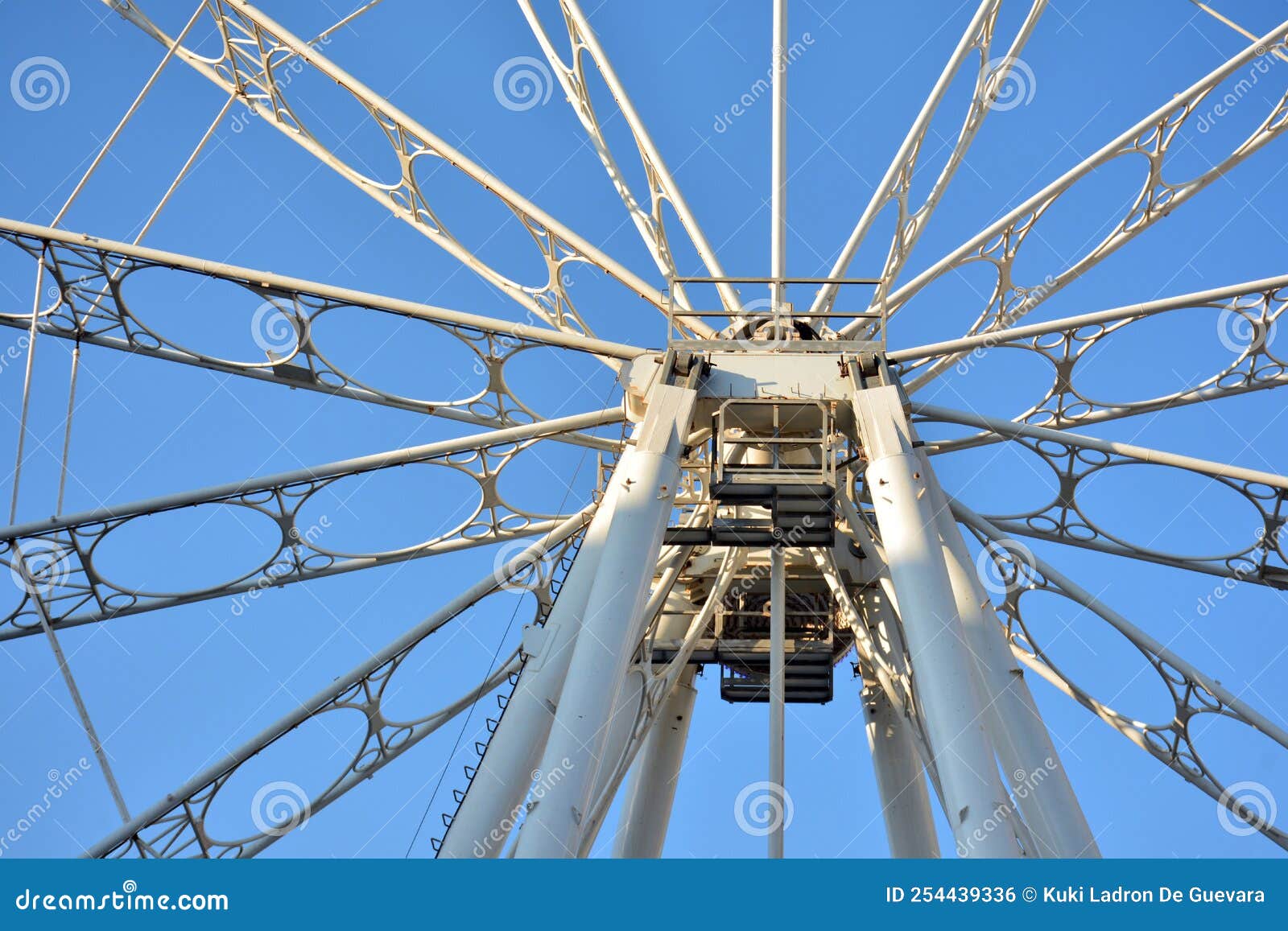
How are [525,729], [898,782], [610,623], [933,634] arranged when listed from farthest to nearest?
[898,782] → [525,729] → [610,623] → [933,634]

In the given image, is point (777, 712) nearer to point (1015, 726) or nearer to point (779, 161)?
point (1015, 726)

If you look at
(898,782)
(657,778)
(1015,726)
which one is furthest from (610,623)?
(898,782)

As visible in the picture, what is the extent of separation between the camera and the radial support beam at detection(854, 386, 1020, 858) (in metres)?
15.0

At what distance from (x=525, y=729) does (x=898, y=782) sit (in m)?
9.30

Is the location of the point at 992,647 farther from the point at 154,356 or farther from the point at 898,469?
the point at 154,356

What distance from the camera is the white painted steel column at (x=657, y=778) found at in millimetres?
25266

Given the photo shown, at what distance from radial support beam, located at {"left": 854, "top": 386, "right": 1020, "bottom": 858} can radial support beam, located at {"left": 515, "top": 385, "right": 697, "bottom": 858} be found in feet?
7.66

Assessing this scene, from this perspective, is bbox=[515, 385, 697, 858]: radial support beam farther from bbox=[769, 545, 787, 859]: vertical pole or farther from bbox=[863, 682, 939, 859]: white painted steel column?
bbox=[863, 682, 939, 859]: white painted steel column

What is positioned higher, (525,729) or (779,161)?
(779,161)

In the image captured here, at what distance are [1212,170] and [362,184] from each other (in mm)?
12883

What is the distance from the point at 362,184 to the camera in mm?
24266

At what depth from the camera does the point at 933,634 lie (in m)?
16.2
